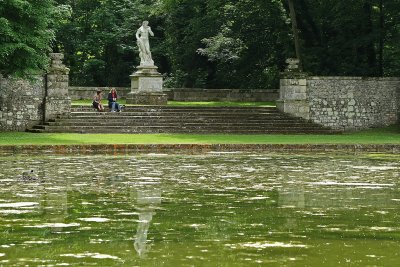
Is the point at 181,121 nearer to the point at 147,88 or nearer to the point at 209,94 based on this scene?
the point at 147,88

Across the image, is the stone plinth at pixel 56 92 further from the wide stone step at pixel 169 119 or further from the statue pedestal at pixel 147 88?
the statue pedestal at pixel 147 88

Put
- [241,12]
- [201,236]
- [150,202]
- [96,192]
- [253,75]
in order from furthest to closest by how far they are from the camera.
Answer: [253,75]
[241,12]
[96,192]
[150,202]
[201,236]

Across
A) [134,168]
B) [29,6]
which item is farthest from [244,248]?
[29,6]

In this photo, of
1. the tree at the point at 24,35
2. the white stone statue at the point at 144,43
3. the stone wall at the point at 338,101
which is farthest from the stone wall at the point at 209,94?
the tree at the point at 24,35

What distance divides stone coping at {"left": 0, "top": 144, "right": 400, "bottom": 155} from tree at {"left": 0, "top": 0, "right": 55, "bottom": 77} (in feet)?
24.4

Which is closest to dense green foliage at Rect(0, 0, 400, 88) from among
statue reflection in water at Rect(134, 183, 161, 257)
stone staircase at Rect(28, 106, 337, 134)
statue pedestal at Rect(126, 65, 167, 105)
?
stone staircase at Rect(28, 106, 337, 134)

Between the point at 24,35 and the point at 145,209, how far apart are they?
76.4ft

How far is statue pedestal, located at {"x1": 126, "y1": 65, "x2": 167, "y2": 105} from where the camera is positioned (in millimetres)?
47188

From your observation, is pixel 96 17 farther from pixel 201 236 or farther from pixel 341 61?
pixel 201 236

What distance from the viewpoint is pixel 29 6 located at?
113ft

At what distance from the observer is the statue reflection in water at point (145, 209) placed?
988 centimetres

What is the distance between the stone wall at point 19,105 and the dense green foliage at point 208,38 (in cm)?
183

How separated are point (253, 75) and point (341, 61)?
8714mm

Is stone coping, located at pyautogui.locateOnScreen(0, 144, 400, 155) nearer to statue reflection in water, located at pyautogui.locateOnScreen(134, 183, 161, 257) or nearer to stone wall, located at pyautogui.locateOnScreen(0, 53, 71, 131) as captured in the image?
statue reflection in water, located at pyautogui.locateOnScreen(134, 183, 161, 257)
